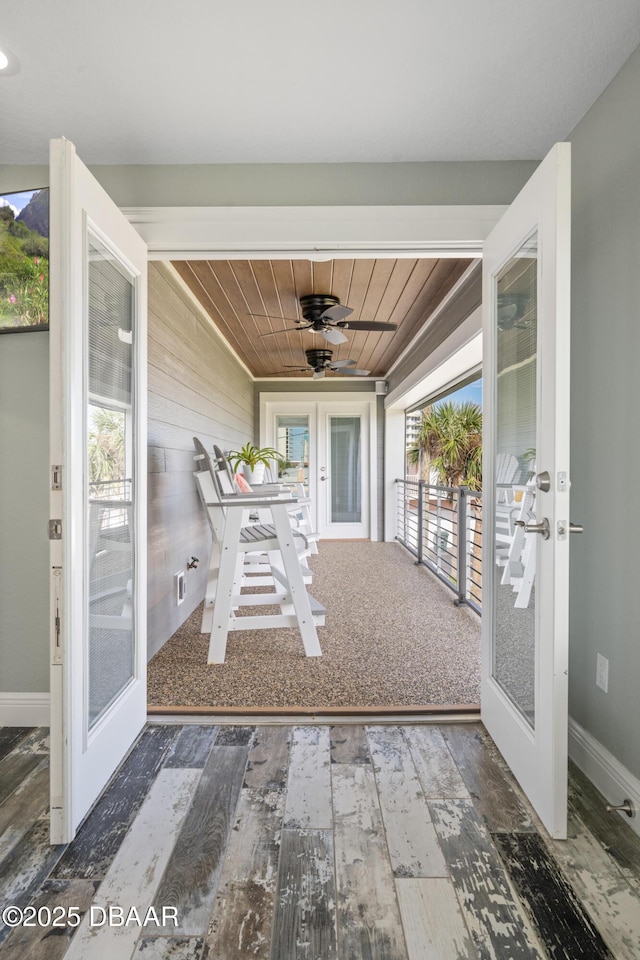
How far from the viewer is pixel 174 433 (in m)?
3.28

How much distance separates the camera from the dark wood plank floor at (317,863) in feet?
3.69

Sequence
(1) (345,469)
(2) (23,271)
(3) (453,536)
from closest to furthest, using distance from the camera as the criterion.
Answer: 1. (2) (23,271)
2. (3) (453,536)
3. (1) (345,469)

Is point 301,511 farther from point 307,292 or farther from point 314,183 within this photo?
point 314,183

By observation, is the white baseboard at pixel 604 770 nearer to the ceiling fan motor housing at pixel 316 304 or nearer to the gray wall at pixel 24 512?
Answer: the gray wall at pixel 24 512

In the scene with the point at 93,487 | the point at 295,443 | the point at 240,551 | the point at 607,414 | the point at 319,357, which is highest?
the point at 319,357

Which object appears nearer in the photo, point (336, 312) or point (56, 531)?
point (56, 531)

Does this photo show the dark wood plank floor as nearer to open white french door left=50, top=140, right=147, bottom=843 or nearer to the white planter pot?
open white french door left=50, top=140, right=147, bottom=843

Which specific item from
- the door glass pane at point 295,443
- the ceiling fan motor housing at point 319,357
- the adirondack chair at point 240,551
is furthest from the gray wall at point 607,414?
the door glass pane at point 295,443

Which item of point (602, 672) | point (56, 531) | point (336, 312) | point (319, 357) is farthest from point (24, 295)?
point (319, 357)

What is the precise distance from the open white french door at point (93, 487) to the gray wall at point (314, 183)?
31 centimetres

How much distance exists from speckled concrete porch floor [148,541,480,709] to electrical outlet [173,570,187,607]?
7.4 inches

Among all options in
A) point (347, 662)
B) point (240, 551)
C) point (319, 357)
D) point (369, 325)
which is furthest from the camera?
point (319, 357)

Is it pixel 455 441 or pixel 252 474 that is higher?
pixel 455 441

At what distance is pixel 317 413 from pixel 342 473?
2.94 feet
